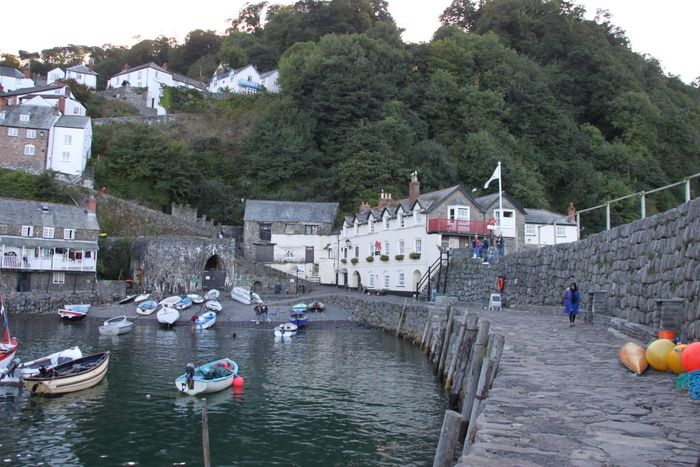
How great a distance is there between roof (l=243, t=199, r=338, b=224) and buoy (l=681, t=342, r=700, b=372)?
5293cm

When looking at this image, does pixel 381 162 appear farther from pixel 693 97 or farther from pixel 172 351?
pixel 693 97

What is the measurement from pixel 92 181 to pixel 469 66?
5320cm

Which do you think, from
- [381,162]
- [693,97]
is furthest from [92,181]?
[693,97]

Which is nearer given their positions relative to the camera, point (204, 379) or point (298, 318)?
point (204, 379)

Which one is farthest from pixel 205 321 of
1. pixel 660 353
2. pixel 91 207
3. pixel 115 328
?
pixel 660 353

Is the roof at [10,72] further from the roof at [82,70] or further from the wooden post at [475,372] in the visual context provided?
the wooden post at [475,372]

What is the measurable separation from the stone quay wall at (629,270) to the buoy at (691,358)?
1.96 m

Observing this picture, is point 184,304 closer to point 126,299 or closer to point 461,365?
point 126,299

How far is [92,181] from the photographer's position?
64625 mm

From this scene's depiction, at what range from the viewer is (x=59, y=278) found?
171 feet

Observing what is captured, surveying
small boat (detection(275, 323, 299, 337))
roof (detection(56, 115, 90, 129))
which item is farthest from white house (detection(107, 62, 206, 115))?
small boat (detection(275, 323, 299, 337))

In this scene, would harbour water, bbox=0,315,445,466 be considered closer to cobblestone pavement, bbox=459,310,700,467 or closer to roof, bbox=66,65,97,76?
cobblestone pavement, bbox=459,310,700,467

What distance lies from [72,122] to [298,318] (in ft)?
144

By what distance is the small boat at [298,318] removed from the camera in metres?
39.8
